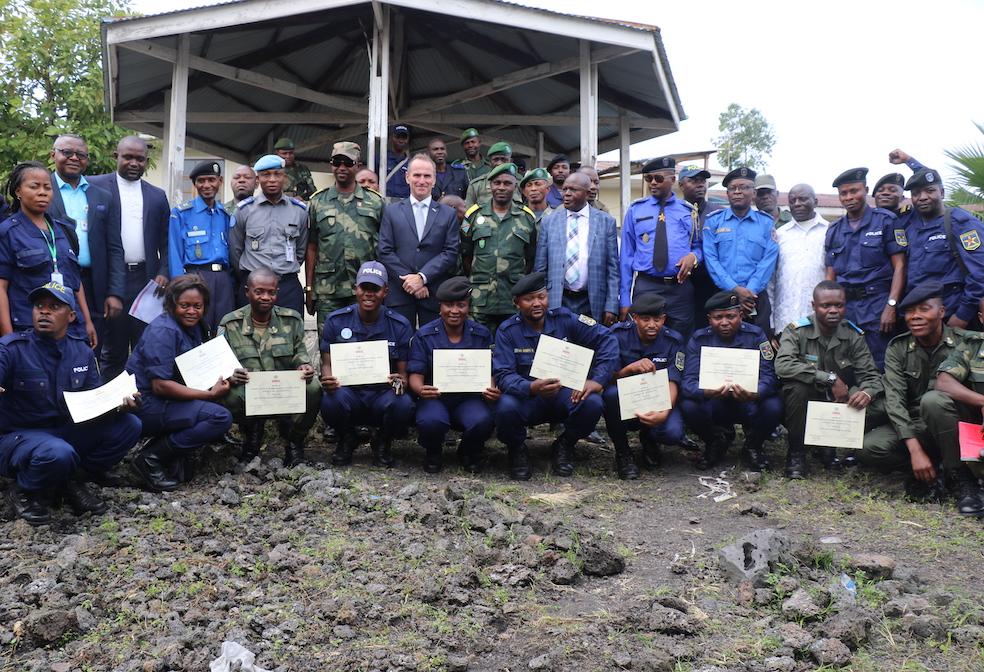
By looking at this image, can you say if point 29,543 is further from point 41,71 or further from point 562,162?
A: point 41,71

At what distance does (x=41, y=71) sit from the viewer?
15.3 meters

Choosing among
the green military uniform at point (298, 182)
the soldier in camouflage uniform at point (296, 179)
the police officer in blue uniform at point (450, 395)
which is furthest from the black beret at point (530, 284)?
the green military uniform at point (298, 182)

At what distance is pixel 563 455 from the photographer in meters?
6.18

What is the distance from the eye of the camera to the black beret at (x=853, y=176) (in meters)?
6.54

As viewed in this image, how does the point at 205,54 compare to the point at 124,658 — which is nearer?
the point at 124,658

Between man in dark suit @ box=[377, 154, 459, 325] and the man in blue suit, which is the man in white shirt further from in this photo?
man in dark suit @ box=[377, 154, 459, 325]

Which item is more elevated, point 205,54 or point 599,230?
point 205,54

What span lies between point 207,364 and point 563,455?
8.54ft

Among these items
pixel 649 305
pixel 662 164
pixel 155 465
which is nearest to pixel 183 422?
pixel 155 465

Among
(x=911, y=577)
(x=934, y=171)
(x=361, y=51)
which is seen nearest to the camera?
(x=911, y=577)

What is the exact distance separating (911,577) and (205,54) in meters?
8.98

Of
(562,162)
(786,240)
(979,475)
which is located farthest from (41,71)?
(979,475)

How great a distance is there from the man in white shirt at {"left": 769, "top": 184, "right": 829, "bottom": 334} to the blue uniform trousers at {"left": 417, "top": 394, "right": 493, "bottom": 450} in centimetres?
262

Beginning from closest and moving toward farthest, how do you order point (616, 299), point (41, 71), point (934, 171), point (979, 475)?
point (979, 475) < point (934, 171) < point (616, 299) < point (41, 71)
